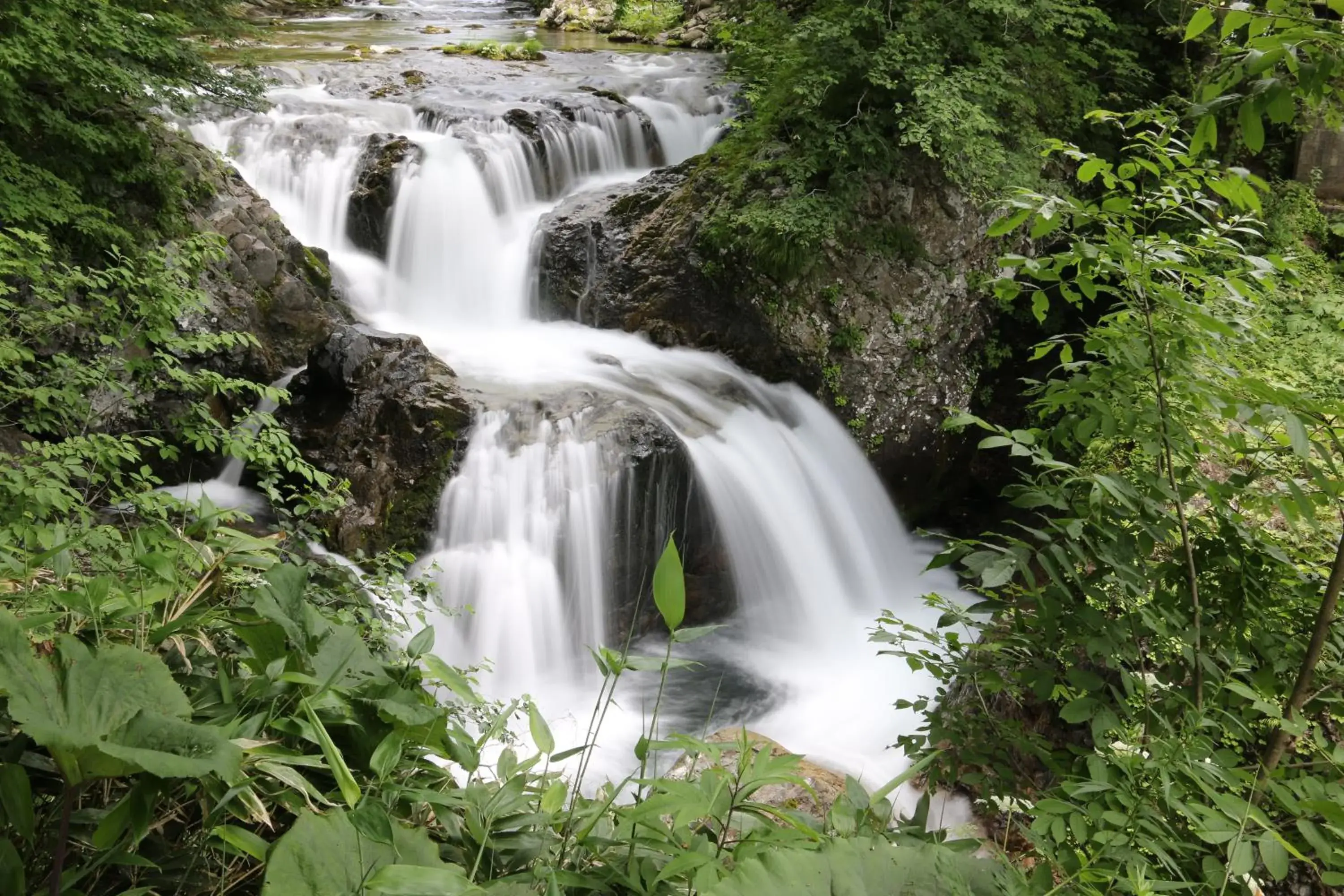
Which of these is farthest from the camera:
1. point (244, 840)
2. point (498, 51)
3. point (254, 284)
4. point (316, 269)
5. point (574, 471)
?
point (498, 51)

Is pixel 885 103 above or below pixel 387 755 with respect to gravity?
above

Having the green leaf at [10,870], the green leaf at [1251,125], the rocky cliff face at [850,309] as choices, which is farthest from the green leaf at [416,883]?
the rocky cliff face at [850,309]

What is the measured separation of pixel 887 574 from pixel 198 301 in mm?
5795

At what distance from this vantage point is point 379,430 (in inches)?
244

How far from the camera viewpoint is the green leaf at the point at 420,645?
4.94 ft

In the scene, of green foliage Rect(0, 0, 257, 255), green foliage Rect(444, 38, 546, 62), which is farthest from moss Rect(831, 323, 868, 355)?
green foliage Rect(444, 38, 546, 62)

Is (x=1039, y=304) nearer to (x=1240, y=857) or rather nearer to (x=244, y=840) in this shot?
(x=1240, y=857)

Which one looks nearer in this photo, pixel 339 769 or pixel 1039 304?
pixel 339 769

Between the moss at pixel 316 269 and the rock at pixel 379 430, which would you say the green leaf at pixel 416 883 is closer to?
the rock at pixel 379 430

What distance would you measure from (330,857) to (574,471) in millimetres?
5199

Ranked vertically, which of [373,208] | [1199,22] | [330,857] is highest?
[373,208]

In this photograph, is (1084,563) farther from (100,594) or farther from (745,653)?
(745,653)

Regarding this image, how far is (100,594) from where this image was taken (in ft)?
4.66

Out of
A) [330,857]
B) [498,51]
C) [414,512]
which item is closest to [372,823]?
[330,857]
